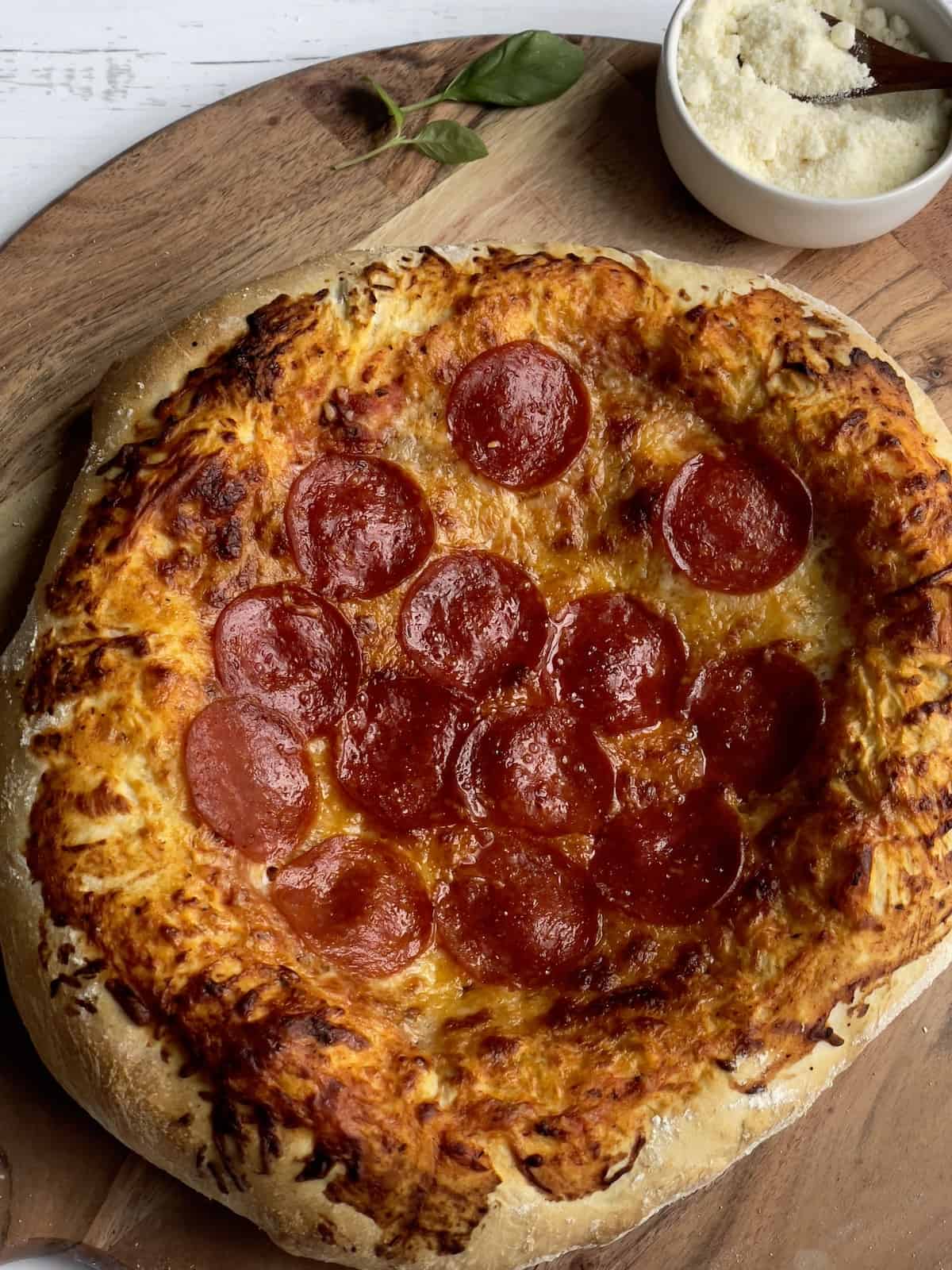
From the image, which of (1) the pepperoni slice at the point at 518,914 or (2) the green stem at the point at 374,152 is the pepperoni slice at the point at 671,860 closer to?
(1) the pepperoni slice at the point at 518,914

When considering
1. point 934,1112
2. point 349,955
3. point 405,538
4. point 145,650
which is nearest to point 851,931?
point 934,1112

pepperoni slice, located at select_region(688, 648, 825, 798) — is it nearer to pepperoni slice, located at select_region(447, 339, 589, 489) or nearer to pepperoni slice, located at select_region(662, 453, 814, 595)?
pepperoni slice, located at select_region(662, 453, 814, 595)

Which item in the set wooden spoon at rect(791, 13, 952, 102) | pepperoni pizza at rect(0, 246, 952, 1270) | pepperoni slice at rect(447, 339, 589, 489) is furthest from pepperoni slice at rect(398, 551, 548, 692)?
wooden spoon at rect(791, 13, 952, 102)

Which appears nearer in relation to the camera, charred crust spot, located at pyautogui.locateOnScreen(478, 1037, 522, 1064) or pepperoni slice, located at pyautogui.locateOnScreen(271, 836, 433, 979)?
charred crust spot, located at pyautogui.locateOnScreen(478, 1037, 522, 1064)

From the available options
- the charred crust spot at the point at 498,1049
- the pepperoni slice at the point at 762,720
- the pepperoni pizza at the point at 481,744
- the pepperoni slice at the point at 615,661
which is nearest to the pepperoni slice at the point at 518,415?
the pepperoni pizza at the point at 481,744

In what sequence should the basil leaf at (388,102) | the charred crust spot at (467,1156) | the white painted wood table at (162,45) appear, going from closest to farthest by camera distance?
the charred crust spot at (467,1156) → the basil leaf at (388,102) → the white painted wood table at (162,45)

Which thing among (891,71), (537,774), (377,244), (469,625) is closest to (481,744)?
(537,774)

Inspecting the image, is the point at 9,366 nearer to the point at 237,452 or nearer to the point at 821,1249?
the point at 237,452

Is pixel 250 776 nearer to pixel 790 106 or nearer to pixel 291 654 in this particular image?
pixel 291 654
